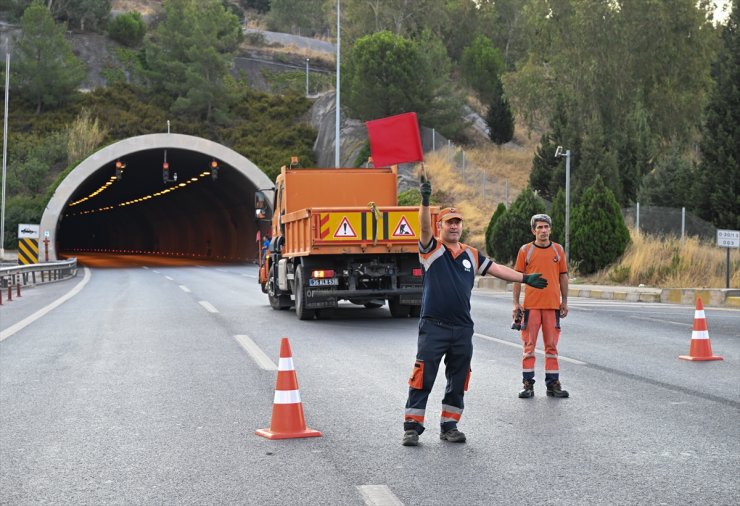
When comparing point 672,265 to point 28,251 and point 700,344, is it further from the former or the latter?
point 28,251

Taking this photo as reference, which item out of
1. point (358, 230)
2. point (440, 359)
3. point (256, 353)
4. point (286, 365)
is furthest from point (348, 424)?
point (358, 230)

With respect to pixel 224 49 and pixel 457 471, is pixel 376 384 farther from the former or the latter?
pixel 224 49

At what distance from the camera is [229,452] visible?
22.5 feet

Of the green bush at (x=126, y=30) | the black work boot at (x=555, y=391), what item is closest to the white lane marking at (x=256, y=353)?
the black work boot at (x=555, y=391)

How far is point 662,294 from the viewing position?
24.2 meters

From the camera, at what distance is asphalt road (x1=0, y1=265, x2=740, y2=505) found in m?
5.84

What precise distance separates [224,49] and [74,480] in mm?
90517

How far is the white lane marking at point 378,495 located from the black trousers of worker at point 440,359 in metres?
1.26

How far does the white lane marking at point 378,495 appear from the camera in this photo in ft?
17.9

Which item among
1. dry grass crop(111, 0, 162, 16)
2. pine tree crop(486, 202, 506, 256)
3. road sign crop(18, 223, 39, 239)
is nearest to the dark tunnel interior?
road sign crop(18, 223, 39, 239)

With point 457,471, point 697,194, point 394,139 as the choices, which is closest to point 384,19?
point 697,194

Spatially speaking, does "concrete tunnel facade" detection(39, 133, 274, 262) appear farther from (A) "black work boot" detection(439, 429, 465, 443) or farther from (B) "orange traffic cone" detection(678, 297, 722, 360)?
(A) "black work boot" detection(439, 429, 465, 443)

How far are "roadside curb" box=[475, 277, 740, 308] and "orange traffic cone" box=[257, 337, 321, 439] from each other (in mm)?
17341

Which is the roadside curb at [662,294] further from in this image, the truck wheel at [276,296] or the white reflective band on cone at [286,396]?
the white reflective band on cone at [286,396]
